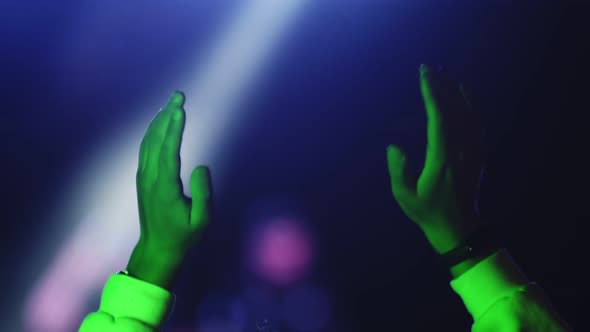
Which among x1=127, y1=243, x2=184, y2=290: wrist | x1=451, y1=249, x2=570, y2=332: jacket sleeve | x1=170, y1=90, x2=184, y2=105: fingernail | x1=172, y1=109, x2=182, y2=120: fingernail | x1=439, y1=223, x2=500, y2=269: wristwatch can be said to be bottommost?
x1=451, y1=249, x2=570, y2=332: jacket sleeve

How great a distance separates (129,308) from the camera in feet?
1.51

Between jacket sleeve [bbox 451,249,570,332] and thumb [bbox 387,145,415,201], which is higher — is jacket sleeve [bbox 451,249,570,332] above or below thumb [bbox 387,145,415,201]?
below

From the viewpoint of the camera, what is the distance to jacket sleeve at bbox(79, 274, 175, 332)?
1.46ft

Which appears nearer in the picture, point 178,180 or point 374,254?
point 178,180

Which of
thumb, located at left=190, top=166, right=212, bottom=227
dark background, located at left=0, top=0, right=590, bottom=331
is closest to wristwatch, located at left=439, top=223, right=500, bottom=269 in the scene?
thumb, located at left=190, top=166, right=212, bottom=227

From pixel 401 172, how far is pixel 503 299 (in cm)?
16

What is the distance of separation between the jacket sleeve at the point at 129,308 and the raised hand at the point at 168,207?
0.06ft

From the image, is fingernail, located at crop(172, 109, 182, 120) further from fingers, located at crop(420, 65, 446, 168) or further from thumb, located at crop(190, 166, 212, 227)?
fingers, located at crop(420, 65, 446, 168)

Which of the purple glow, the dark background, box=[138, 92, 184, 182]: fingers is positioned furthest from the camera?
the purple glow

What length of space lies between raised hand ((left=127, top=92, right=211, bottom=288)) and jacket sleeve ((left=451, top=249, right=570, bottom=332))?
30 cm

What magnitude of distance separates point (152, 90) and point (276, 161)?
0.48 meters

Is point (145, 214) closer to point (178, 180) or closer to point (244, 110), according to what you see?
point (178, 180)

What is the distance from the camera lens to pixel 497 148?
1.21 m

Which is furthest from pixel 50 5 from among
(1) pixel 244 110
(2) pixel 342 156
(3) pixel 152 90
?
(2) pixel 342 156
